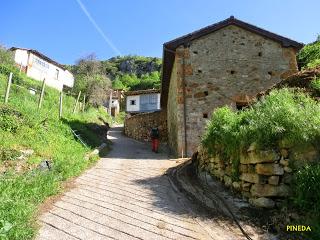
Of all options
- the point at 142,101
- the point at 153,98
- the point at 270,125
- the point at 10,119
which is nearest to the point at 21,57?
the point at 142,101

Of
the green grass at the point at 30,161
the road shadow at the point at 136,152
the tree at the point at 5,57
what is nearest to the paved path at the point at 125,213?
the green grass at the point at 30,161

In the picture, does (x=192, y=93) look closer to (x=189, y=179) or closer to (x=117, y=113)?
(x=189, y=179)

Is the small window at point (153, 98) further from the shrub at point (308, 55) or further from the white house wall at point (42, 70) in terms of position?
the shrub at point (308, 55)

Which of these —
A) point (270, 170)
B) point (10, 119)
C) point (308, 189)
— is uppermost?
point (10, 119)

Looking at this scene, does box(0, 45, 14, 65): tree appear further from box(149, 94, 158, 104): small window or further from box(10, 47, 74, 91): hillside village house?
box(149, 94, 158, 104): small window

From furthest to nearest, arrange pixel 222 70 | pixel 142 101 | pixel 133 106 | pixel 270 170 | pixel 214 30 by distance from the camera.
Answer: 1. pixel 133 106
2. pixel 142 101
3. pixel 214 30
4. pixel 222 70
5. pixel 270 170

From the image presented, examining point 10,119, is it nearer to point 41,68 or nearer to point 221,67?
point 221,67

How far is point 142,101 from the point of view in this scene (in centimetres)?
4341

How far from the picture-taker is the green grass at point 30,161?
203 inches

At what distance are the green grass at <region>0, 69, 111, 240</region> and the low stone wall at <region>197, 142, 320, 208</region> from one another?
3851 millimetres

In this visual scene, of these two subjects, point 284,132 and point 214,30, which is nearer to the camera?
point 284,132

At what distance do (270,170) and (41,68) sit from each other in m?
35.7

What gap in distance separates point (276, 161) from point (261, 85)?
28.6 feet

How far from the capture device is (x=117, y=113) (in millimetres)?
49062
